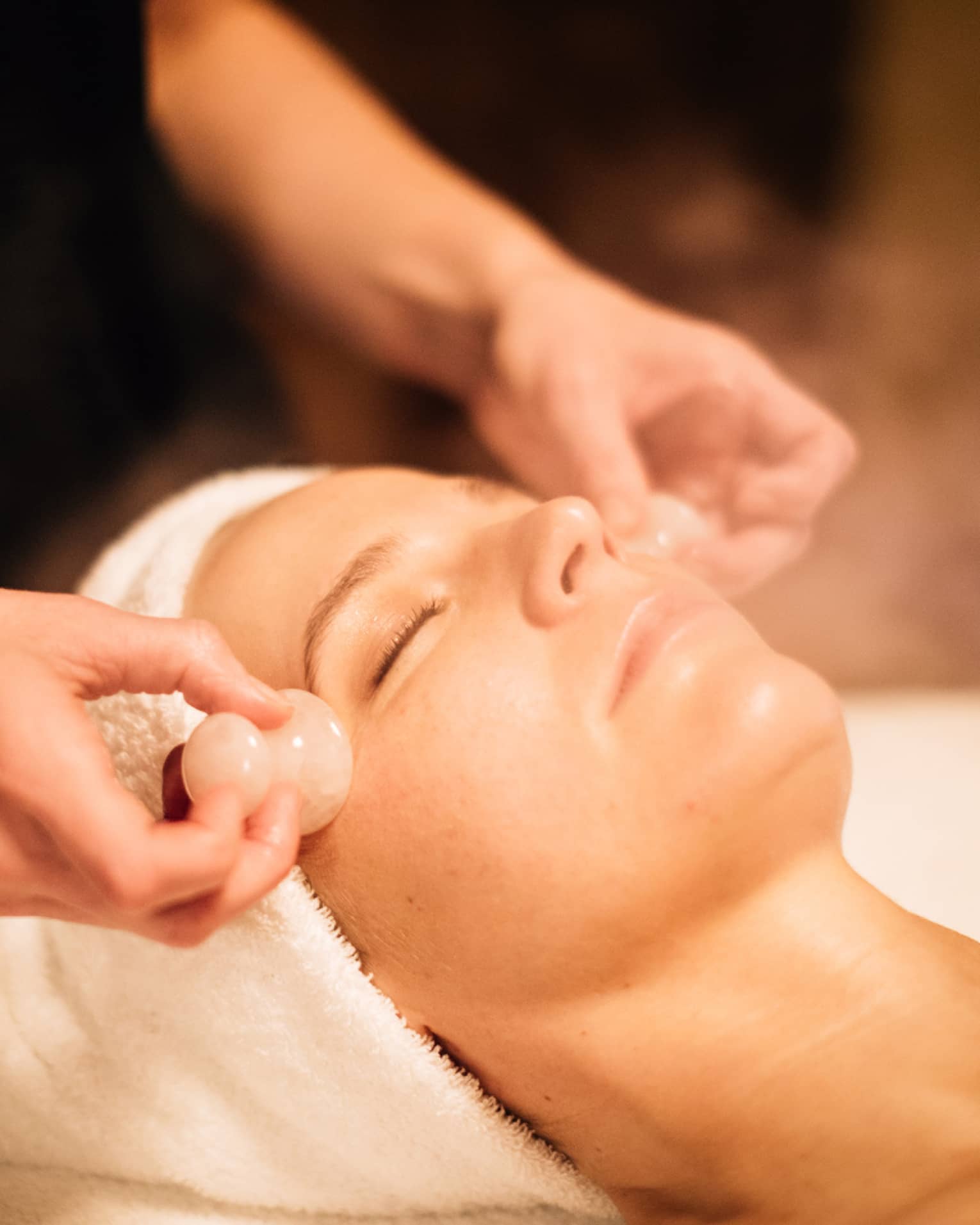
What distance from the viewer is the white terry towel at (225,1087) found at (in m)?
0.86

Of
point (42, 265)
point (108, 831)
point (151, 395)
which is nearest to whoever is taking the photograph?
point (108, 831)

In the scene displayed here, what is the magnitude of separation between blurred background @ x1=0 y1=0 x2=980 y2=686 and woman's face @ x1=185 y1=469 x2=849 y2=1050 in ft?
2.32

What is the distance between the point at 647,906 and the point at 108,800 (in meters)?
0.39

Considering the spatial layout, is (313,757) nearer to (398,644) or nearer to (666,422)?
(398,644)

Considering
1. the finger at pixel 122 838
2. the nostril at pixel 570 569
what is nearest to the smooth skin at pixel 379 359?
the finger at pixel 122 838

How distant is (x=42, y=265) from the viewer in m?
1.39

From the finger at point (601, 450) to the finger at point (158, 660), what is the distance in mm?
518

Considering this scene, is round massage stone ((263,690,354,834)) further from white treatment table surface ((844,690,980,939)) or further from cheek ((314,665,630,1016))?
white treatment table surface ((844,690,980,939))

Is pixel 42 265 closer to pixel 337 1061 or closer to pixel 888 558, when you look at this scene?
pixel 337 1061

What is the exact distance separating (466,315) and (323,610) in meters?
0.68

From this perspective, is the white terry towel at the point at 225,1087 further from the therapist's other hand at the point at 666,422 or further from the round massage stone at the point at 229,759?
the therapist's other hand at the point at 666,422

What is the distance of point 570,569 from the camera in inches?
33.9

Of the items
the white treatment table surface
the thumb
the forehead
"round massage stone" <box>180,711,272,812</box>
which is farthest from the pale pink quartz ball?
the white treatment table surface

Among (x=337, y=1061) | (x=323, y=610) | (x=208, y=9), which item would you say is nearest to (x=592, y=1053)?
(x=337, y=1061)
